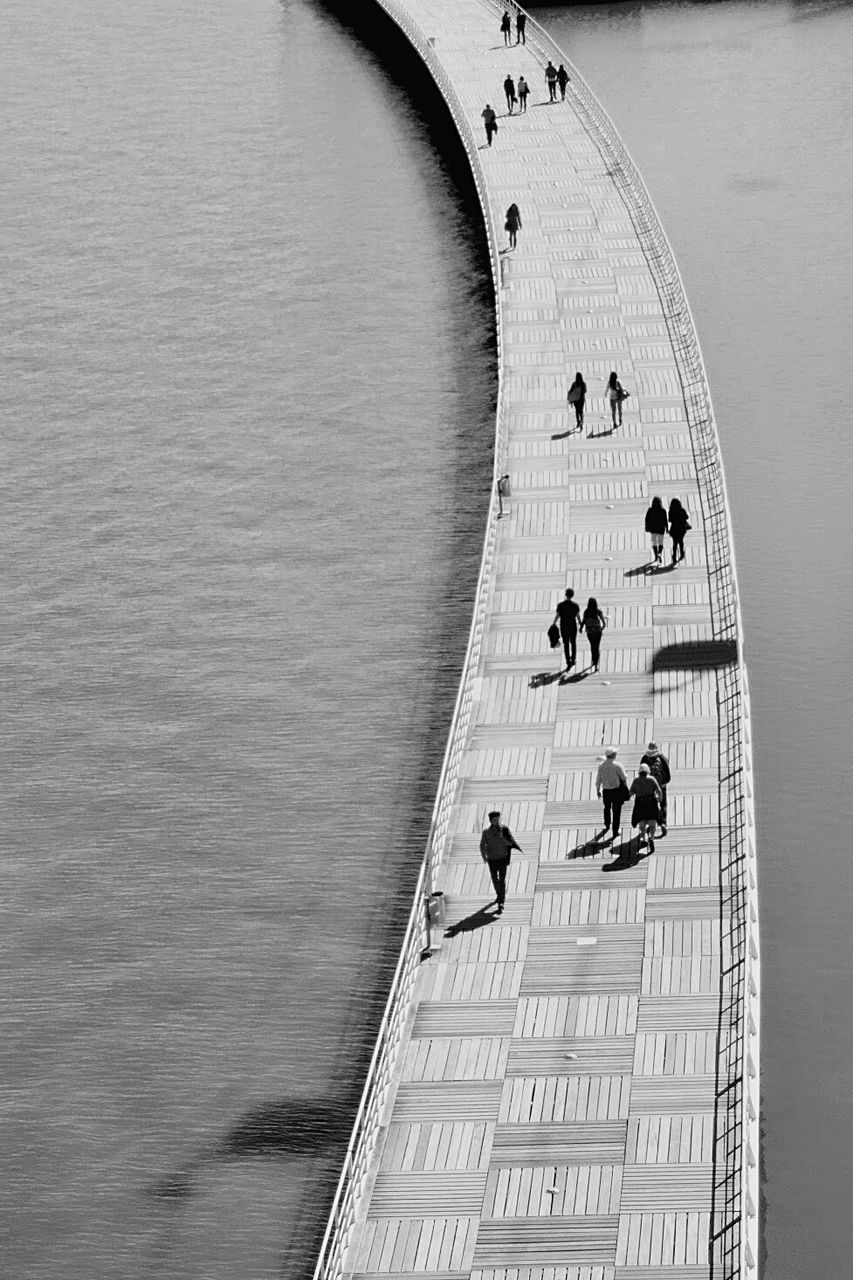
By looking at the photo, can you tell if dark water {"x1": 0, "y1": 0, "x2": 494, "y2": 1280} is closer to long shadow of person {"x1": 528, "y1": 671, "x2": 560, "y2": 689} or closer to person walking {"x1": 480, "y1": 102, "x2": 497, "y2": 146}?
person walking {"x1": 480, "y1": 102, "x2": 497, "y2": 146}

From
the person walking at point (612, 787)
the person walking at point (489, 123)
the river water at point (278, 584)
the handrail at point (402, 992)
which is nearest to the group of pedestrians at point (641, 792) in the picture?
the person walking at point (612, 787)

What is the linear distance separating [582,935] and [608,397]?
63.0ft

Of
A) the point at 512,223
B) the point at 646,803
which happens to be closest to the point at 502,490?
the point at 646,803

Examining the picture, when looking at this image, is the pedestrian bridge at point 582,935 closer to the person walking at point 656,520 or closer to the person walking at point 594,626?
the person walking at point 594,626

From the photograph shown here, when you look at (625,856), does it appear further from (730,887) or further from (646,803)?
(730,887)

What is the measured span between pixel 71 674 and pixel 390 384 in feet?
48.9

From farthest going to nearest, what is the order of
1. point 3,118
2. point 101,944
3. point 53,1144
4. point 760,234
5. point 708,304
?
1. point 3,118
2. point 760,234
3. point 708,304
4. point 101,944
5. point 53,1144

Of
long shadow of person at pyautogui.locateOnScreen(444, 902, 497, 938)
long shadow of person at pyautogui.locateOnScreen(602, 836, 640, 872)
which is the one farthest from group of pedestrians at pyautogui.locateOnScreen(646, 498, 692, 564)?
long shadow of person at pyautogui.locateOnScreen(444, 902, 497, 938)

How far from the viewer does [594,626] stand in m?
33.7

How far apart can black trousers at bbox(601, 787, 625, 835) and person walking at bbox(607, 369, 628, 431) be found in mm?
15897

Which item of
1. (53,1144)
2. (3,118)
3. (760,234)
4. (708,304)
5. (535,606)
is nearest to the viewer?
(53,1144)

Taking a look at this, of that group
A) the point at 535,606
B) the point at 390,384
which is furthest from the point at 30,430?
the point at 535,606

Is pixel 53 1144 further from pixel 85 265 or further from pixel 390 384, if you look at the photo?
pixel 85 265

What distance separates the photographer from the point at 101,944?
3052cm
